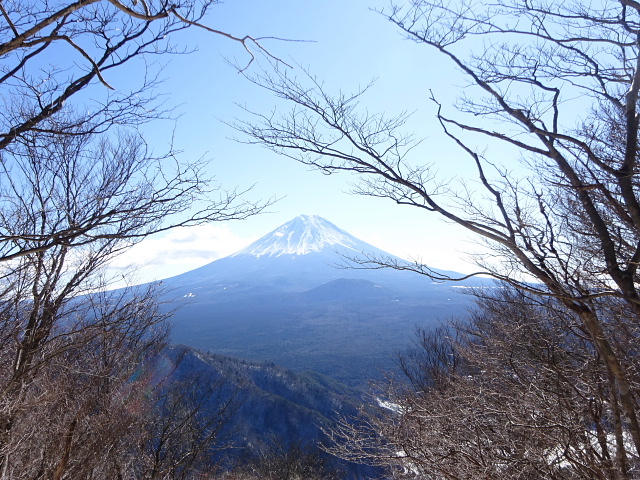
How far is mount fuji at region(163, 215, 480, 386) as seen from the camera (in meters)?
81.0

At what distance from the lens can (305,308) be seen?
454ft

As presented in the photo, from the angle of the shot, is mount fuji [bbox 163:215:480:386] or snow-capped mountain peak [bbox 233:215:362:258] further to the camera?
snow-capped mountain peak [bbox 233:215:362:258]

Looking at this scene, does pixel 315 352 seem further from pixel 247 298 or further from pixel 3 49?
pixel 3 49

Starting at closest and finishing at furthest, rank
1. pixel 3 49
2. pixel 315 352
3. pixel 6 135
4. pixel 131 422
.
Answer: pixel 3 49 → pixel 6 135 → pixel 131 422 → pixel 315 352

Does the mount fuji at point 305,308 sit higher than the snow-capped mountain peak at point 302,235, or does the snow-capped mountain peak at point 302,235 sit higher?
the snow-capped mountain peak at point 302,235

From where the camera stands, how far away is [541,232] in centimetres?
318

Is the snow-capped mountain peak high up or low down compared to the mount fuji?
up

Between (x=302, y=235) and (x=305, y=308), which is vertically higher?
(x=302, y=235)

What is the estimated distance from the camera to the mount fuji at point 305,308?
81.0 m

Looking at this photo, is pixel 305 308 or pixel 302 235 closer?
pixel 305 308

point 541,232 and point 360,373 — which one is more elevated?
point 541,232

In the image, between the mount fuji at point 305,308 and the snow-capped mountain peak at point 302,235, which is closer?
the mount fuji at point 305,308

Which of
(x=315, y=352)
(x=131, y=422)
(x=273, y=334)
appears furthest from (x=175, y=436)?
(x=273, y=334)

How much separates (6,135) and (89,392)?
662 centimetres
